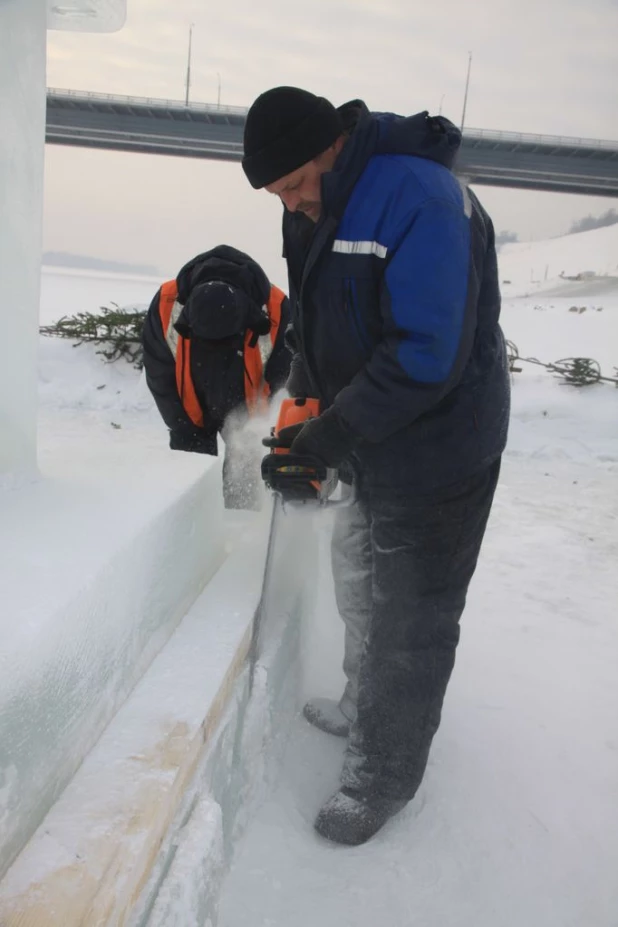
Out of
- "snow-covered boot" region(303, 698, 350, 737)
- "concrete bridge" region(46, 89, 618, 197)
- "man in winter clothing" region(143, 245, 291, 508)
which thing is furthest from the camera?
"concrete bridge" region(46, 89, 618, 197)

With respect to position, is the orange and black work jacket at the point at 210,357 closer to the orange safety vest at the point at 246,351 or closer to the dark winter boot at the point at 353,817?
the orange safety vest at the point at 246,351

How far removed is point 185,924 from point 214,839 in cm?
21

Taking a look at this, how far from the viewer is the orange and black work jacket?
10.1 ft

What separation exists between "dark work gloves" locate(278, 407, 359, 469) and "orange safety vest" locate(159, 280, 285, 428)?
4.33 ft

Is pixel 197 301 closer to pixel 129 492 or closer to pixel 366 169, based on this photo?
pixel 129 492

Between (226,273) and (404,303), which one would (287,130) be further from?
(226,273)

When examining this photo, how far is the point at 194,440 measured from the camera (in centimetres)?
353

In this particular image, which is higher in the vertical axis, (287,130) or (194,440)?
(287,130)

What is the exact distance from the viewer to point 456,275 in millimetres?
1582

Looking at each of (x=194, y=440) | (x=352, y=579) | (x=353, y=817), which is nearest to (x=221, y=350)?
(x=194, y=440)

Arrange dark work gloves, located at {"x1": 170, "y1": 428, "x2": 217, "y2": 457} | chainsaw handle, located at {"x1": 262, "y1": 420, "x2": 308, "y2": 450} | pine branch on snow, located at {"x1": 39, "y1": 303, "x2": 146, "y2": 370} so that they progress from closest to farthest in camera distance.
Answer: chainsaw handle, located at {"x1": 262, "y1": 420, "x2": 308, "y2": 450}, dark work gloves, located at {"x1": 170, "y1": 428, "x2": 217, "y2": 457}, pine branch on snow, located at {"x1": 39, "y1": 303, "x2": 146, "y2": 370}

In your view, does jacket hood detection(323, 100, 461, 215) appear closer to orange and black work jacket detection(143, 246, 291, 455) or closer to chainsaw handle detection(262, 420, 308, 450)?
chainsaw handle detection(262, 420, 308, 450)

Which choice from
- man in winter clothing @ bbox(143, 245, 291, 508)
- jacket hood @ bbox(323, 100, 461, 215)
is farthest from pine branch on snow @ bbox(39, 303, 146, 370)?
jacket hood @ bbox(323, 100, 461, 215)

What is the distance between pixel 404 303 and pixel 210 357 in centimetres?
169
